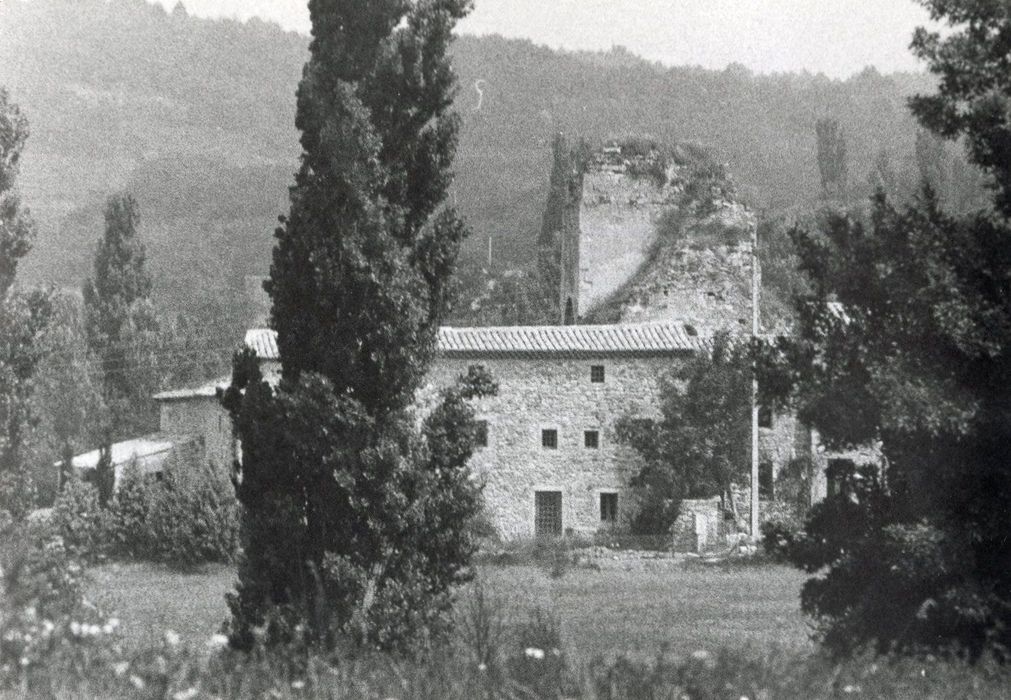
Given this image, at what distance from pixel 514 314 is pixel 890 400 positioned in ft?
154

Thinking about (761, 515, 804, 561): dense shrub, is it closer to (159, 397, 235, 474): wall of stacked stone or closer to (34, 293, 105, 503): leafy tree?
(159, 397, 235, 474): wall of stacked stone

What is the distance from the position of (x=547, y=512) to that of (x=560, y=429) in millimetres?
2189

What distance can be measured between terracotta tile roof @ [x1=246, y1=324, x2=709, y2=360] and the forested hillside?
47321 millimetres

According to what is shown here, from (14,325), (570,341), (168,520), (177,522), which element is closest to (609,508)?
(570,341)

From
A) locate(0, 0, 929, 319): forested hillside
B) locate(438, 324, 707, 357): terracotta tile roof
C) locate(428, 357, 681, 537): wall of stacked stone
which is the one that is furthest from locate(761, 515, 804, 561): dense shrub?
locate(0, 0, 929, 319): forested hillside

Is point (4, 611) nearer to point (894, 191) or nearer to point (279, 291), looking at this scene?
point (279, 291)

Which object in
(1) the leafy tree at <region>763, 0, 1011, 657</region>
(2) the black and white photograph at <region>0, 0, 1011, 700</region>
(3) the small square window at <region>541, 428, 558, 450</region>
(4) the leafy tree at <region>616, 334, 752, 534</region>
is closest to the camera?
(2) the black and white photograph at <region>0, 0, 1011, 700</region>

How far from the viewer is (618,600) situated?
889 inches

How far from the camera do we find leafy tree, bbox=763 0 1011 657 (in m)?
10.8

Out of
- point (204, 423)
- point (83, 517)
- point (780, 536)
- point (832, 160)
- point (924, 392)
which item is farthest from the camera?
point (832, 160)

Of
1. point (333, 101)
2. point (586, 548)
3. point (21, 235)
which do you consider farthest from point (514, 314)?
point (333, 101)

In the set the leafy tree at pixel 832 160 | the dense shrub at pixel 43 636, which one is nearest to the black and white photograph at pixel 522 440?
the dense shrub at pixel 43 636

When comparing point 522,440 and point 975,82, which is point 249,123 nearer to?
point 522,440

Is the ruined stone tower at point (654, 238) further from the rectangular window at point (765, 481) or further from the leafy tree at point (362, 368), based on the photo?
the leafy tree at point (362, 368)
